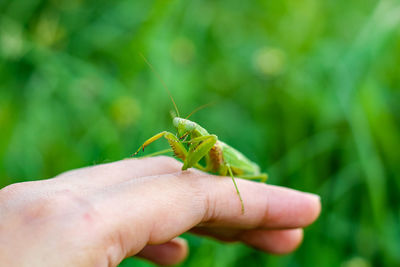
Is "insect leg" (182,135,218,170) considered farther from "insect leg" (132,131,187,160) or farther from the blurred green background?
the blurred green background

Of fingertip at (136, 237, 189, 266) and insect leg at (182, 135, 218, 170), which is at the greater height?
insect leg at (182, 135, 218, 170)

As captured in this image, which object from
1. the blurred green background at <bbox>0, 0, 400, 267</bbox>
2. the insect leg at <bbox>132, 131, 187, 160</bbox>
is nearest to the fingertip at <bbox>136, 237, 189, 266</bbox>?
the blurred green background at <bbox>0, 0, 400, 267</bbox>

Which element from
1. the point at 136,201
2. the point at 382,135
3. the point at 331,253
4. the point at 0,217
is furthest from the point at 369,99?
the point at 0,217

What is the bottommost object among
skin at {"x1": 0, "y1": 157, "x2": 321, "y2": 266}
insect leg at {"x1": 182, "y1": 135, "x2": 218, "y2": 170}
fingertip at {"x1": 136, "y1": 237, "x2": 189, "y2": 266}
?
fingertip at {"x1": 136, "y1": 237, "x2": 189, "y2": 266}

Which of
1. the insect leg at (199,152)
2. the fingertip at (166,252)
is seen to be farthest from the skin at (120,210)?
the fingertip at (166,252)

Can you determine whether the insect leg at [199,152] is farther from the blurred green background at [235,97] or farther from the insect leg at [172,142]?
the blurred green background at [235,97]
